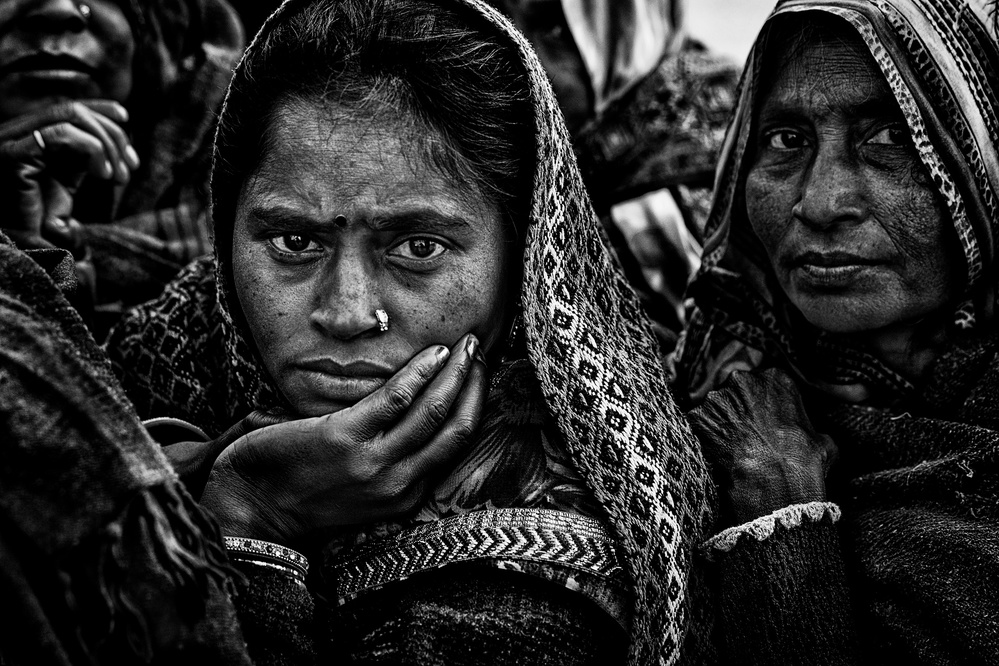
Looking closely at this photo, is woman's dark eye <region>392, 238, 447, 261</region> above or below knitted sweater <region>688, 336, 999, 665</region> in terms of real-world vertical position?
above

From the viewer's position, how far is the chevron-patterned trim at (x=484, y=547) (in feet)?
5.96

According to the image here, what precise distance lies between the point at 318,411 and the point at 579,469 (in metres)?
0.49

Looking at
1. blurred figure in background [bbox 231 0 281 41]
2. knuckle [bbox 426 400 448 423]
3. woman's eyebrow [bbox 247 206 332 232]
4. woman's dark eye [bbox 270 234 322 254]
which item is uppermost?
blurred figure in background [bbox 231 0 281 41]

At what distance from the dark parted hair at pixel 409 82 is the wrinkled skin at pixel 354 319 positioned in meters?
0.04

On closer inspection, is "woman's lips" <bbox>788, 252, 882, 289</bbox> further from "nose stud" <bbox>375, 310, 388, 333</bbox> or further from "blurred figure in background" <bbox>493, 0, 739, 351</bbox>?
"blurred figure in background" <bbox>493, 0, 739, 351</bbox>

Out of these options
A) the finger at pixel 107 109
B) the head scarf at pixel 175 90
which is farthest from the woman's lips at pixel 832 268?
the head scarf at pixel 175 90

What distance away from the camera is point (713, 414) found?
231 cm

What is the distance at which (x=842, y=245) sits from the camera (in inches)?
90.0

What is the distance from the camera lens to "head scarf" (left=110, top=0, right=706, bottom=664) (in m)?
1.89

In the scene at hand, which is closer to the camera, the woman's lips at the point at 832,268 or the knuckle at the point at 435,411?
the knuckle at the point at 435,411

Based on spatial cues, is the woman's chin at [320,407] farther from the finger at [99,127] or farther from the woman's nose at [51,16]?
the woman's nose at [51,16]

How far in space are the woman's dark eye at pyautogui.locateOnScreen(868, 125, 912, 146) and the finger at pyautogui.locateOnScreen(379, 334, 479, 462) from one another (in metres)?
1.03

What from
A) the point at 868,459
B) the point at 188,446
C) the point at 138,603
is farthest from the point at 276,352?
the point at 868,459

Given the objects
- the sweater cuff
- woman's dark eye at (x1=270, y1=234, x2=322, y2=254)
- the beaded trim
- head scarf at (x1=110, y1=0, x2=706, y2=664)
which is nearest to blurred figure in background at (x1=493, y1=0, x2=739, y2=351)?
head scarf at (x1=110, y1=0, x2=706, y2=664)
